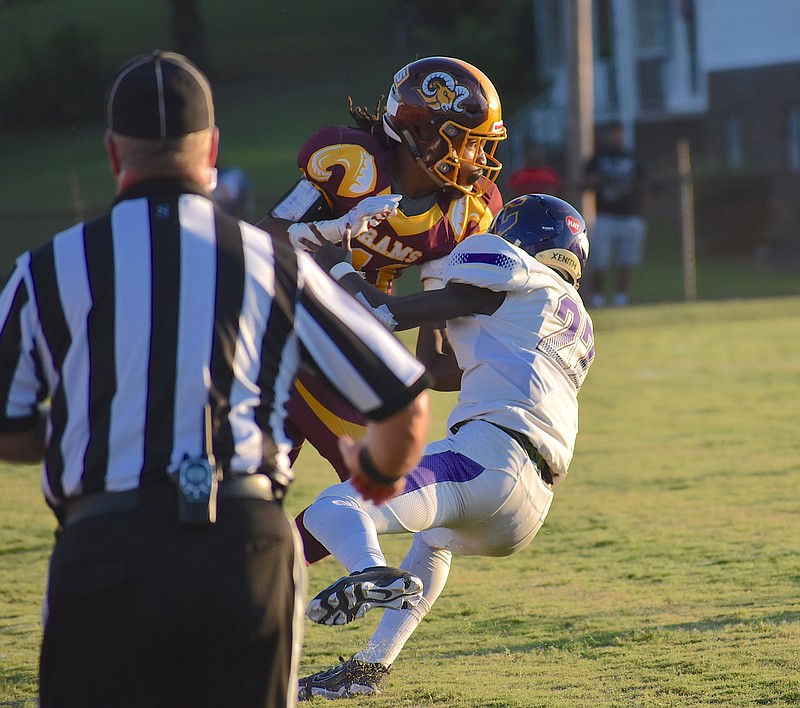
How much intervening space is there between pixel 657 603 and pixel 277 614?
10.1ft

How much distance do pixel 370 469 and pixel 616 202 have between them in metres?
15.0

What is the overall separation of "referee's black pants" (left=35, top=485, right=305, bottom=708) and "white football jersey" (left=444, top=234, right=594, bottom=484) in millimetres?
1806

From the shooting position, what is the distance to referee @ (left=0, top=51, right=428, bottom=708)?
7.91 ft

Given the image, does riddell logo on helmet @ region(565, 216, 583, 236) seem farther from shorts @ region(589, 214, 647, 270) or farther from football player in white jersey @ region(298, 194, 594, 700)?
shorts @ region(589, 214, 647, 270)

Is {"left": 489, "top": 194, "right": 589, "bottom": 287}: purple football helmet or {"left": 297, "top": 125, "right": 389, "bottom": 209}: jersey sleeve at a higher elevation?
{"left": 297, "top": 125, "right": 389, "bottom": 209}: jersey sleeve

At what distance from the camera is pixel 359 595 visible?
3.44m

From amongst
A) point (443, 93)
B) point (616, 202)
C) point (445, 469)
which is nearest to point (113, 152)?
point (445, 469)

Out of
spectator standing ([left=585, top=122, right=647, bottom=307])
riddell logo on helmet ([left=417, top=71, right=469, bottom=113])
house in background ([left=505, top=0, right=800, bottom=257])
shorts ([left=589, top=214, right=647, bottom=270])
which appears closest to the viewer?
riddell logo on helmet ([left=417, top=71, right=469, bottom=113])

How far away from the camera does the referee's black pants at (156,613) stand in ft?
7.86

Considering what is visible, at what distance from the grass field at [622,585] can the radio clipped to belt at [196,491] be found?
1.96 metres

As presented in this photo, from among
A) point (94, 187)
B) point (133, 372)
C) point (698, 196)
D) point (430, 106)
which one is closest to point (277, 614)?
point (133, 372)

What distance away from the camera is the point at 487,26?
126 feet

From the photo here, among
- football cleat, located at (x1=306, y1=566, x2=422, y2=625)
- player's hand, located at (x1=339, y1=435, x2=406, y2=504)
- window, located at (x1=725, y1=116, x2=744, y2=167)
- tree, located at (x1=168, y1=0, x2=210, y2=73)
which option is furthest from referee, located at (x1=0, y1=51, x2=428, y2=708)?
tree, located at (x1=168, y1=0, x2=210, y2=73)

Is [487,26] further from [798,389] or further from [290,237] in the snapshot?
[290,237]
